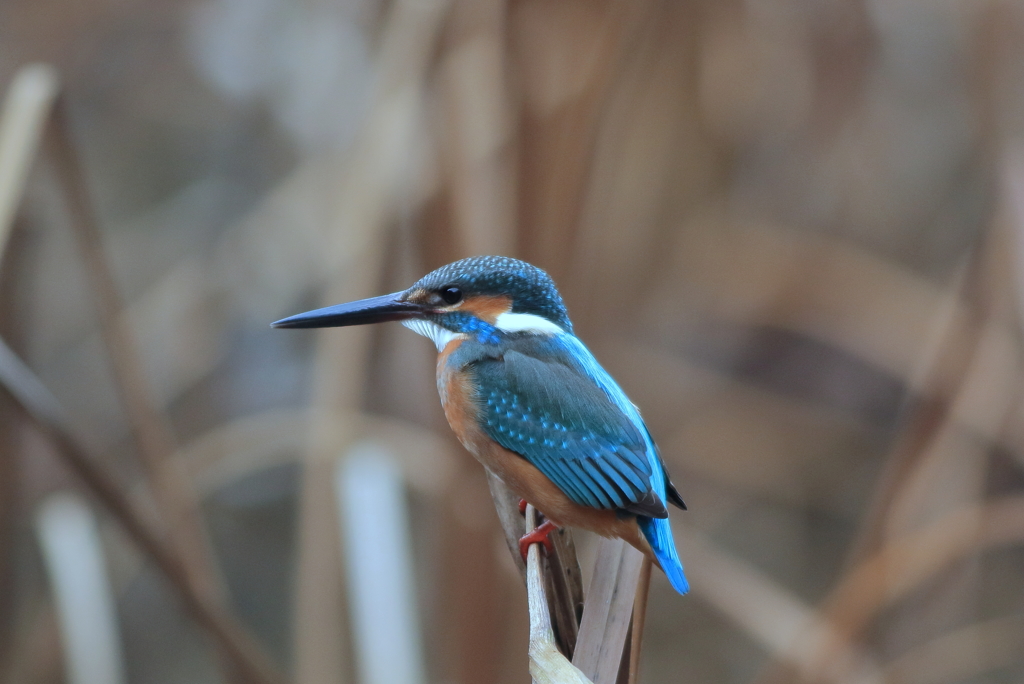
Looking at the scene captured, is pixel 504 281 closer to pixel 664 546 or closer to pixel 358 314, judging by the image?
pixel 358 314

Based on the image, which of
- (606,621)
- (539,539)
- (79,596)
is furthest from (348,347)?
(606,621)

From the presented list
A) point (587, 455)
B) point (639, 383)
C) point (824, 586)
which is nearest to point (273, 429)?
point (587, 455)

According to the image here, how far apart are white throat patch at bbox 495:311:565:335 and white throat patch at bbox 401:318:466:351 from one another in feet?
0.26

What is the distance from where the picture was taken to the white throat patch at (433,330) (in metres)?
1.60

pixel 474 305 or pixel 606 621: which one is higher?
pixel 474 305

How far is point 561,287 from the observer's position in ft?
5.17

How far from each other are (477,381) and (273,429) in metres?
0.82

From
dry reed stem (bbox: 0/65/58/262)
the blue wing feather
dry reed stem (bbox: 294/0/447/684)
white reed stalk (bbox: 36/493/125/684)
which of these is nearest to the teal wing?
the blue wing feather

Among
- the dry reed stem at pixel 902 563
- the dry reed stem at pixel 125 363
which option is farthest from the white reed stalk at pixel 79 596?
the dry reed stem at pixel 902 563

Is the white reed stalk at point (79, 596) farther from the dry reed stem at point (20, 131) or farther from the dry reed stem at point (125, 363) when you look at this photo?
the dry reed stem at point (20, 131)

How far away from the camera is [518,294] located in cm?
154

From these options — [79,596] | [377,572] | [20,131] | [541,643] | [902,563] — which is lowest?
[79,596]

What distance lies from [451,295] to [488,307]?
73 millimetres

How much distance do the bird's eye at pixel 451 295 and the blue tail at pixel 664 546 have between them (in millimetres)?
515
